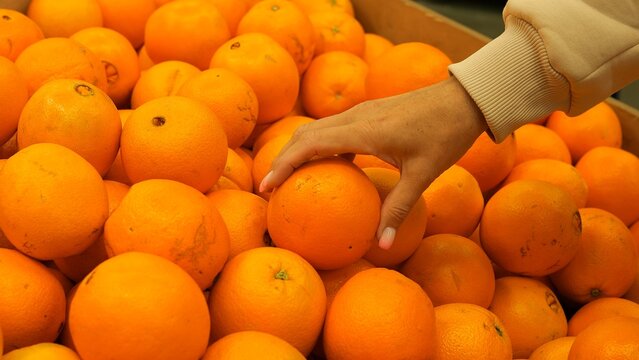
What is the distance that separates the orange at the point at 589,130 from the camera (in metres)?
1.61

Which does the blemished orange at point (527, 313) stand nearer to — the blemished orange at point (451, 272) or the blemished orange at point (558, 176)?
the blemished orange at point (451, 272)

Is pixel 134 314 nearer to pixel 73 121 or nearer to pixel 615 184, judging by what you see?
pixel 73 121

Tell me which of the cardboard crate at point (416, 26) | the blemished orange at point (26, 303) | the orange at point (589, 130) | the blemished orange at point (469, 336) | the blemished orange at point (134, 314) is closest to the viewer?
the blemished orange at point (134, 314)

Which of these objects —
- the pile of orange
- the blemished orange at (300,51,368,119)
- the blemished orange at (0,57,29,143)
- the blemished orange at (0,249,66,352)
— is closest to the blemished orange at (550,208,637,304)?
the pile of orange

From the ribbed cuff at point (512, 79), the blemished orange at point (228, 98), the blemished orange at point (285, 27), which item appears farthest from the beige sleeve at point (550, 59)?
the blemished orange at point (285, 27)

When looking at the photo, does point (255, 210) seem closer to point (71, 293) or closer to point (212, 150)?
point (212, 150)

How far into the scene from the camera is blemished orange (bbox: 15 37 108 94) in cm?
117

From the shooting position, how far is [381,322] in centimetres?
85

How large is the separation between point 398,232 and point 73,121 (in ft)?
1.69

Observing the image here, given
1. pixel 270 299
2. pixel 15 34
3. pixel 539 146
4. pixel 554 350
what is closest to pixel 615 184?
pixel 539 146

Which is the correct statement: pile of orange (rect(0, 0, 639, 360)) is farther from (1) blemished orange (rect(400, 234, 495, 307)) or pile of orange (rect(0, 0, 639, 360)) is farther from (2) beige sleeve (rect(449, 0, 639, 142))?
(2) beige sleeve (rect(449, 0, 639, 142))

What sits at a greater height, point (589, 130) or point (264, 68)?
point (264, 68)

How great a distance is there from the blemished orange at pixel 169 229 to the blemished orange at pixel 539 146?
0.90 meters

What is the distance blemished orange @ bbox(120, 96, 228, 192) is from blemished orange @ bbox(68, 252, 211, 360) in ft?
0.80
